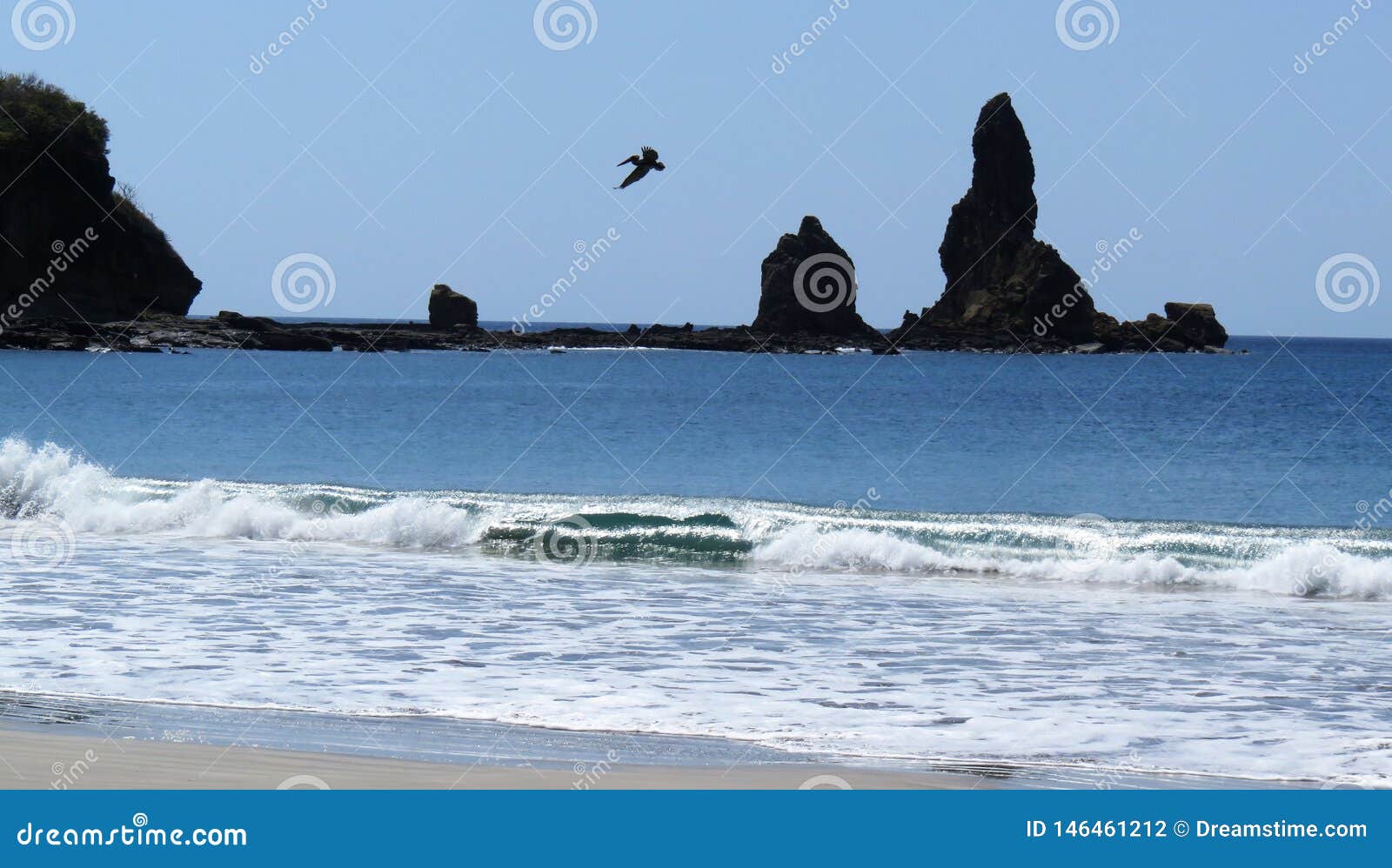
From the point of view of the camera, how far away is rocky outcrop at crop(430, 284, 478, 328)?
120000 mm

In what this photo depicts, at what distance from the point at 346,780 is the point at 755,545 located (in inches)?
415

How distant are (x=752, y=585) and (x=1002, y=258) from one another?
114m

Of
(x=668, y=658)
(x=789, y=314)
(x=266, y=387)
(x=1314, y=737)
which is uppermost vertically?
(x=789, y=314)

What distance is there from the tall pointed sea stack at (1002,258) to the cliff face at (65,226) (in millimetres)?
66247

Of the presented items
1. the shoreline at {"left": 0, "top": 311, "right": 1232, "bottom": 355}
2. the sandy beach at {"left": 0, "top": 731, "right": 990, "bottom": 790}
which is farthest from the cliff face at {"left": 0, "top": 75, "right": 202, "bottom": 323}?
the sandy beach at {"left": 0, "top": 731, "right": 990, "bottom": 790}

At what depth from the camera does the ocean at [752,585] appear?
26.5 ft

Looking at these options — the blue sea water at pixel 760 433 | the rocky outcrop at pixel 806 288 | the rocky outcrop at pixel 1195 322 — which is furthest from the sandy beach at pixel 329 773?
the rocky outcrop at pixel 1195 322

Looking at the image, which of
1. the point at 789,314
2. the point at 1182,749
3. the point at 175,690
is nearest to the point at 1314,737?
the point at 1182,749

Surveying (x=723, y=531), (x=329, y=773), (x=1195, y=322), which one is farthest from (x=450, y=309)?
(x=329, y=773)

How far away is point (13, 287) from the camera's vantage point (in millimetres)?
83688

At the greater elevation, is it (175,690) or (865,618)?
(865,618)

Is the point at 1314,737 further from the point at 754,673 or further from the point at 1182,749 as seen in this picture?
the point at 754,673

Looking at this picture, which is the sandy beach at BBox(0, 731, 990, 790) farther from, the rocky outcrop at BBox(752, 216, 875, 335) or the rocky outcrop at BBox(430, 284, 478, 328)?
the rocky outcrop at BBox(430, 284, 478, 328)

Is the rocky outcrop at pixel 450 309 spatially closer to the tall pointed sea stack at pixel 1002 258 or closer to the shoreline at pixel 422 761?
the tall pointed sea stack at pixel 1002 258
